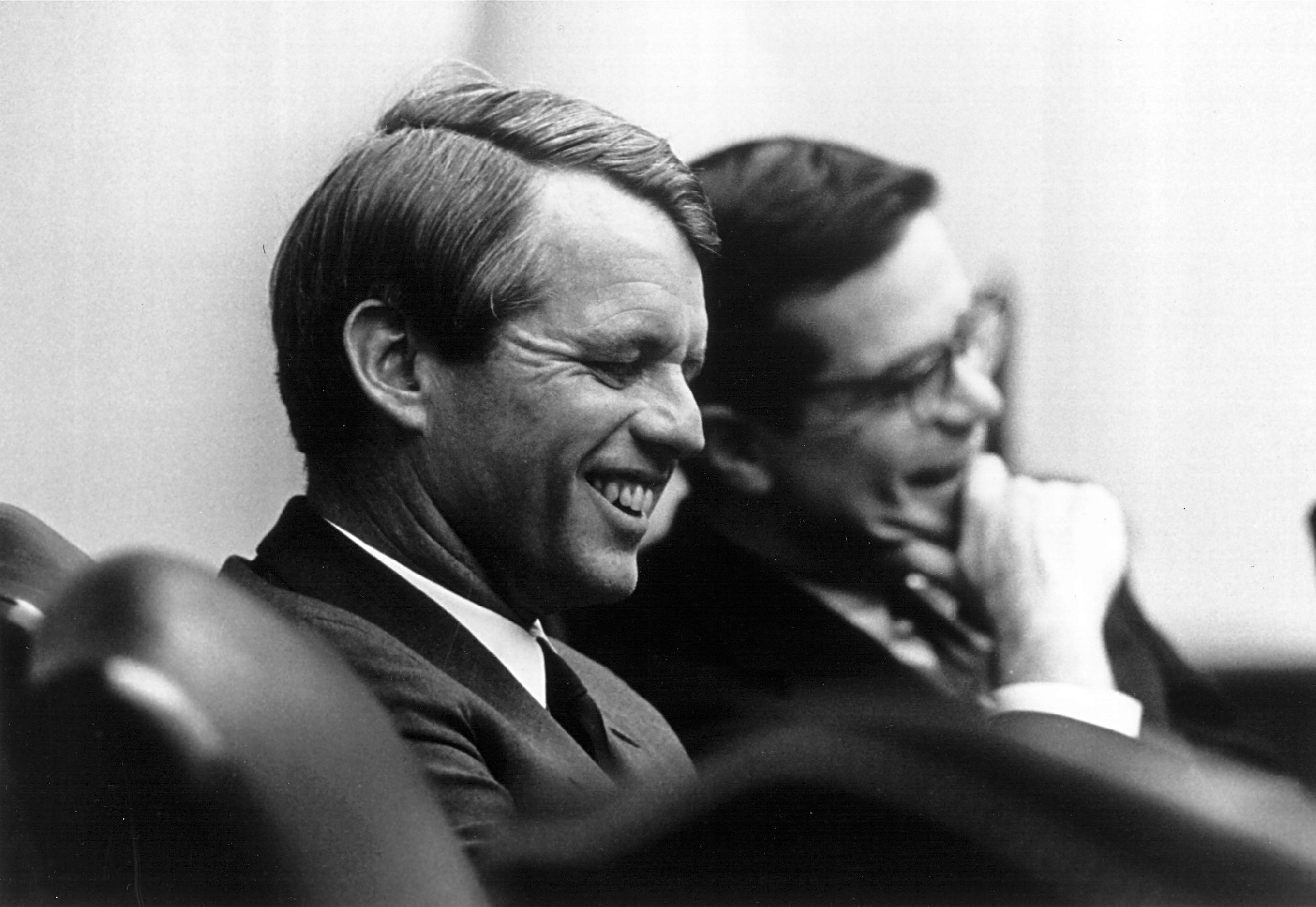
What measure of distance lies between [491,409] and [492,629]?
0.71 feet

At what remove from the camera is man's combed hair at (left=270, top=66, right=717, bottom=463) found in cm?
160

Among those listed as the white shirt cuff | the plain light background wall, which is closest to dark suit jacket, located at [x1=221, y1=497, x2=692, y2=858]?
the plain light background wall

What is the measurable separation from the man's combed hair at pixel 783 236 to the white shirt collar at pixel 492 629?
33cm

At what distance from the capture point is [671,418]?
1688 millimetres

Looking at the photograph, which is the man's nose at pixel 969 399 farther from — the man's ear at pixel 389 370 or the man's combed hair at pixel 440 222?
the man's ear at pixel 389 370

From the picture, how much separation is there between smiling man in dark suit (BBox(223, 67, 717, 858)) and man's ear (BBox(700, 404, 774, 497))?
0.09m

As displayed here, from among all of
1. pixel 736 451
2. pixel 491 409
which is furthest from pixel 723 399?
pixel 491 409

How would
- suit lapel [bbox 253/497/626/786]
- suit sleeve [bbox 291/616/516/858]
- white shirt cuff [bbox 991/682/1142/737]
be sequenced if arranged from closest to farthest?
suit sleeve [bbox 291/616/516/858], suit lapel [bbox 253/497/626/786], white shirt cuff [bbox 991/682/1142/737]

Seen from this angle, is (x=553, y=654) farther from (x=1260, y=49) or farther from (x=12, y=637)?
(x=1260, y=49)

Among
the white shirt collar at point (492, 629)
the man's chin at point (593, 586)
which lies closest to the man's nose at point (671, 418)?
the man's chin at point (593, 586)

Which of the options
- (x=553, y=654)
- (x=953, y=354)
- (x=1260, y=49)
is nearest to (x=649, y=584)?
(x=553, y=654)

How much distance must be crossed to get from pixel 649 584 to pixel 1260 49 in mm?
901

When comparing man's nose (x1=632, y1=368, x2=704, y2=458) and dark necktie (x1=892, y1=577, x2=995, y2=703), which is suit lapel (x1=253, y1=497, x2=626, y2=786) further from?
dark necktie (x1=892, y1=577, x2=995, y2=703)

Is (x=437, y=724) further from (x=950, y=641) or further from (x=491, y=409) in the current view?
(x=950, y=641)
